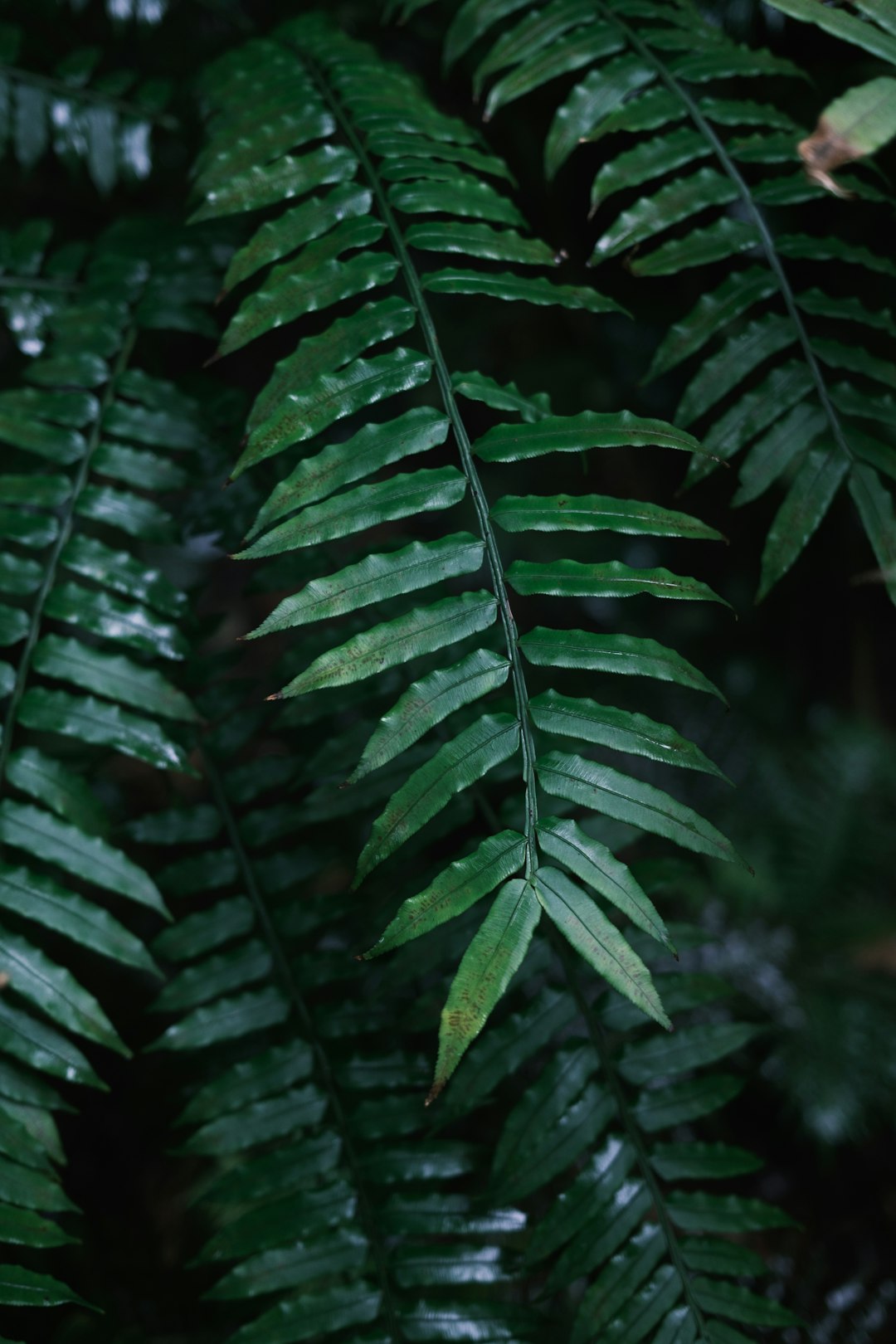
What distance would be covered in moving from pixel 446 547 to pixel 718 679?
6.21 ft

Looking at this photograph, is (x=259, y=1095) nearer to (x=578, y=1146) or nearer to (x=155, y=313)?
(x=578, y=1146)

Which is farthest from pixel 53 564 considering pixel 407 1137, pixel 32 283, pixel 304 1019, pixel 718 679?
pixel 718 679

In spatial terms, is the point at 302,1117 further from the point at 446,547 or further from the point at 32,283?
the point at 32,283

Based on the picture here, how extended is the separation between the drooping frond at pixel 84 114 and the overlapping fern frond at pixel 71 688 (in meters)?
0.21

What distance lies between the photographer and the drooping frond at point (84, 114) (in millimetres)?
1619

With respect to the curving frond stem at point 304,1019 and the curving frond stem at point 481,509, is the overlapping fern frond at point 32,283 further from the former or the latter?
the curving frond stem at point 304,1019

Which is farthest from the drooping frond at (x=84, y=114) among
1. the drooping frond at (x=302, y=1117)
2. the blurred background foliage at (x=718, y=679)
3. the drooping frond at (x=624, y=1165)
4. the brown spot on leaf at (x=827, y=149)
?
the drooping frond at (x=624, y=1165)

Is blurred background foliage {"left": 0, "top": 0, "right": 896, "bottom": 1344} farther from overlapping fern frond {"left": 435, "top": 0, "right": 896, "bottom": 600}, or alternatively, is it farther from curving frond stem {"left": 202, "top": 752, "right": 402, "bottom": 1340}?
overlapping fern frond {"left": 435, "top": 0, "right": 896, "bottom": 600}

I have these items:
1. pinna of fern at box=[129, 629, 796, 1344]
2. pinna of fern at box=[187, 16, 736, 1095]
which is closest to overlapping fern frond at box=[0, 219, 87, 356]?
pinna of fern at box=[187, 16, 736, 1095]

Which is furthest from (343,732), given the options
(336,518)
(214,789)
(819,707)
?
(819,707)

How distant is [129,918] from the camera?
6.47 feet

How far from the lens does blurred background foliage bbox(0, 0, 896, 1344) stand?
1638 millimetres

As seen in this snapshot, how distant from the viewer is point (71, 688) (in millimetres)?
1562

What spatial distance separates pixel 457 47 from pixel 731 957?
1836 mm
